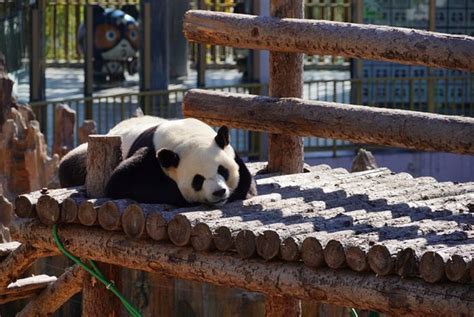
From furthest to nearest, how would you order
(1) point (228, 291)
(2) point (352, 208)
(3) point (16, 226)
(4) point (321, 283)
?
(1) point (228, 291), (3) point (16, 226), (2) point (352, 208), (4) point (321, 283)

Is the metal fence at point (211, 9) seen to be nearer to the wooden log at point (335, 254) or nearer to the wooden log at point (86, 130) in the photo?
the wooden log at point (86, 130)

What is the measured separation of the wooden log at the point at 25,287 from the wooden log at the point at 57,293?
5 cm

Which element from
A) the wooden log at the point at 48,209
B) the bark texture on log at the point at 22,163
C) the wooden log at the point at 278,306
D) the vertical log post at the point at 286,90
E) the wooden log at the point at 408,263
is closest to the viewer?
the wooden log at the point at 408,263

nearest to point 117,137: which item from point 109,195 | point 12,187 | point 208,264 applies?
point 109,195

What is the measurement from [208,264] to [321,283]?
0.59 meters

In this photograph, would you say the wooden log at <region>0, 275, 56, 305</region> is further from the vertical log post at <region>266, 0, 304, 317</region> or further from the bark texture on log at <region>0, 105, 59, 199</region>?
the bark texture on log at <region>0, 105, 59, 199</region>

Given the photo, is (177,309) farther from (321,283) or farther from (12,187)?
(321,283)

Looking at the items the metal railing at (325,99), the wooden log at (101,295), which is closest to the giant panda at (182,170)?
the wooden log at (101,295)

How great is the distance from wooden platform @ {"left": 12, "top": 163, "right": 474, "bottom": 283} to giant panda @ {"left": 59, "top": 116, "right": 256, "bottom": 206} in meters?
0.11

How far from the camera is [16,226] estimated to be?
6.37 metres

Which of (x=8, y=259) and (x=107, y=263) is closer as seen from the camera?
(x=107, y=263)

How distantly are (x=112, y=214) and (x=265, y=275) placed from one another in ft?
2.79

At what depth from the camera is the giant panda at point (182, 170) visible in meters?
6.08

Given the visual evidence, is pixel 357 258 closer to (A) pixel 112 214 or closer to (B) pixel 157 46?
(A) pixel 112 214
